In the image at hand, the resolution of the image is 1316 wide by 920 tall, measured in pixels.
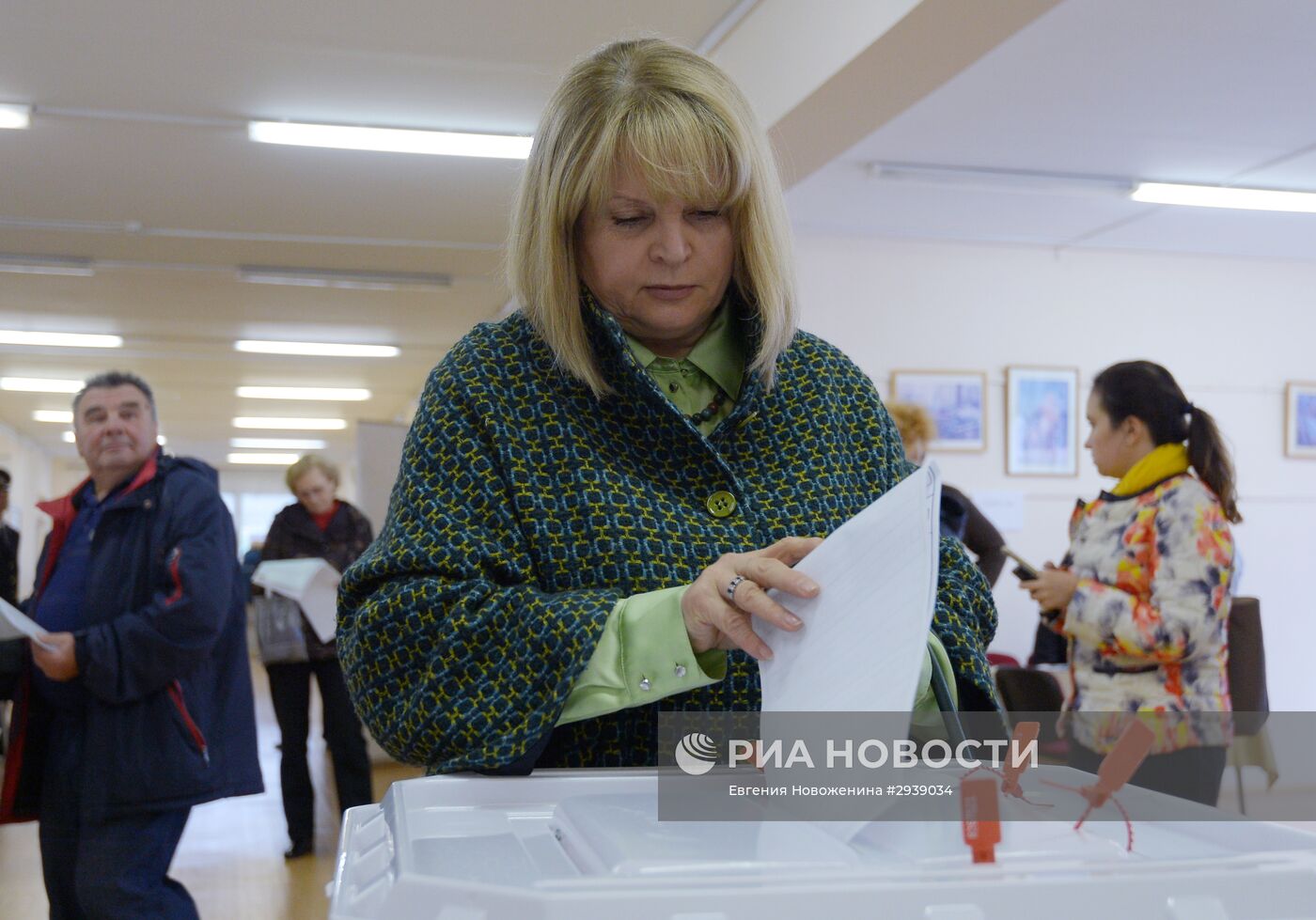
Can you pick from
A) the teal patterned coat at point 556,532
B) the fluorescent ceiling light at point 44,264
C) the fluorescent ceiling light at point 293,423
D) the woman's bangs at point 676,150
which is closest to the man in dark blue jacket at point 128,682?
the teal patterned coat at point 556,532

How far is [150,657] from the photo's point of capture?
2.58 meters

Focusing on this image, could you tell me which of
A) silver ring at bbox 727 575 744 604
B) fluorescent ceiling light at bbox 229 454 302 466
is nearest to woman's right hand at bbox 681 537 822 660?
→ silver ring at bbox 727 575 744 604

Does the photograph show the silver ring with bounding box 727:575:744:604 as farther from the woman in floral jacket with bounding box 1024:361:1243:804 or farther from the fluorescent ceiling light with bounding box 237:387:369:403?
the fluorescent ceiling light with bounding box 237:387:369:403

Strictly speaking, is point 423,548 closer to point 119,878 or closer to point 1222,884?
point 1222,884

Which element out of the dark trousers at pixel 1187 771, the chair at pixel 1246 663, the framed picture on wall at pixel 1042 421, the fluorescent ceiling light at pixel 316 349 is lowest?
the dark trousers at pixel 1187 771

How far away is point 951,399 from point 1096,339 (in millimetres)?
962

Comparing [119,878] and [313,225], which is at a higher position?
[313,225]

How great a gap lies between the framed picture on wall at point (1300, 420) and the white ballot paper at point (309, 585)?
5.19 m

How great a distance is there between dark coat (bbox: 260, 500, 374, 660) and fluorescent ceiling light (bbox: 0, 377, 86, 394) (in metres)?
8.02

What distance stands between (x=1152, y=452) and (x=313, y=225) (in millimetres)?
5252

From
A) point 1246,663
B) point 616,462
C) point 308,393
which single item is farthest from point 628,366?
point 308,393

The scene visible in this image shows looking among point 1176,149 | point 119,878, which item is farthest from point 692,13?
point 119,878

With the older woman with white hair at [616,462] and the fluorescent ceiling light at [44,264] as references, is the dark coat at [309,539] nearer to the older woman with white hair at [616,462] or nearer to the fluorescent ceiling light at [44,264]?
the fluorescent ceiling light at [44,264]

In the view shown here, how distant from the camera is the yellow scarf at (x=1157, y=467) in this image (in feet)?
9.56
